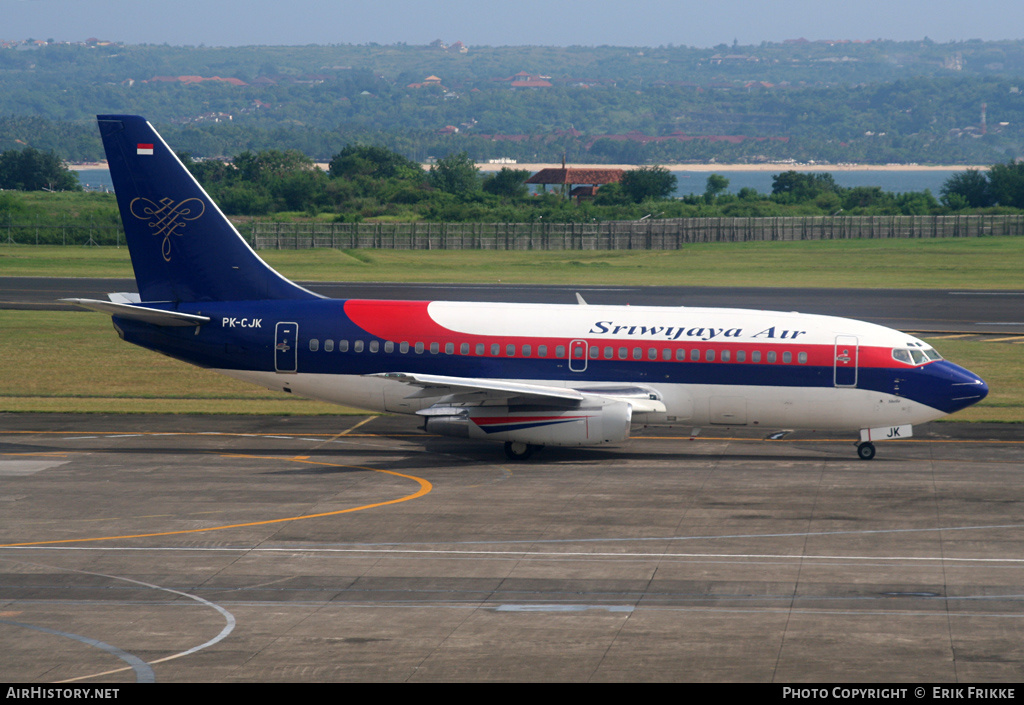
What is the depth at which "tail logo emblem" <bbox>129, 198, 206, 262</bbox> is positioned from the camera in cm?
3781

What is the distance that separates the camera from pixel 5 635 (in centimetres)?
2020

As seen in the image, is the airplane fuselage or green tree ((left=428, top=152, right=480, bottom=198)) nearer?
the airplane fuselage

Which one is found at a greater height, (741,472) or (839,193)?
(839,193)

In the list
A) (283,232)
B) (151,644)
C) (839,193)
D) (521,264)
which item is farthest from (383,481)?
(839,193)

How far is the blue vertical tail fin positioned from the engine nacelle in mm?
8445

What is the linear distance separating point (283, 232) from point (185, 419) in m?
79.3

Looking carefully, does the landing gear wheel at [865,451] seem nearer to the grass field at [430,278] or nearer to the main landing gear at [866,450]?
the main landing gear at [866,450]

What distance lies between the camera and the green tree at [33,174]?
190 m

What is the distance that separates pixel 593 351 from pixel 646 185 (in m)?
138

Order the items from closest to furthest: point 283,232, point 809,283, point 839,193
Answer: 1. point 809,283
2. point 283,232
3. point 839,193

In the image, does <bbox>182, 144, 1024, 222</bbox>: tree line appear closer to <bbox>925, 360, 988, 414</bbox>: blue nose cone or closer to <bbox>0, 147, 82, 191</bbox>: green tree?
<bbox>0, 147, 82, 191</bbox>: green tree

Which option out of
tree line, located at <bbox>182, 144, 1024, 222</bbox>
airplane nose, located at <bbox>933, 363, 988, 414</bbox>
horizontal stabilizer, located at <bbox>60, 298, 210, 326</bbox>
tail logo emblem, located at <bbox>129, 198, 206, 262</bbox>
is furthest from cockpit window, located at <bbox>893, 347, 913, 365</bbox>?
tree line, located at <bbox>182, 144, 1024, 222</bbox>

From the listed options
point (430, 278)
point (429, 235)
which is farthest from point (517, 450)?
point (429, 235)
